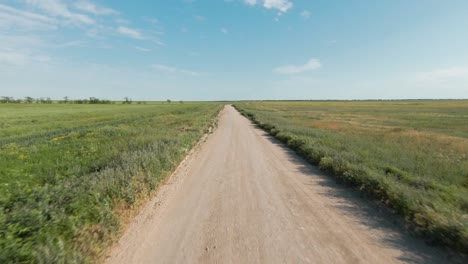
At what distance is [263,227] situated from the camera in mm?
4754

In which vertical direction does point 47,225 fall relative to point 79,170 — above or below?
above

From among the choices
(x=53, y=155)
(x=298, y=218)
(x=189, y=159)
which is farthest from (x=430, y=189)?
(x=53, y=155)

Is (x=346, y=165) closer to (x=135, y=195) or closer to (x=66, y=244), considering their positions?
(x=135, y=195)

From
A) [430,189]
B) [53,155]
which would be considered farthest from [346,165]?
[53,155]

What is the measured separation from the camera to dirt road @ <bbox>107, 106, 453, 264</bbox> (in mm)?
3844

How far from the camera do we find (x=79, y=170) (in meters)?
8.27

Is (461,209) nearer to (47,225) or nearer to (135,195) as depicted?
(135,195)

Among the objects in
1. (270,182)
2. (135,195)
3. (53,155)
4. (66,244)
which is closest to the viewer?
(66,244)

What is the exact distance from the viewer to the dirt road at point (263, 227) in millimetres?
3844

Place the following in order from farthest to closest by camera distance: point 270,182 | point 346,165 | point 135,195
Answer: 1. point 346,165
2. point 270,182
3. point 135,195

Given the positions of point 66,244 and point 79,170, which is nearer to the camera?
point 66,244

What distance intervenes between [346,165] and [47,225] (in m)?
8.16

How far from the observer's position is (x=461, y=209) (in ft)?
16.8

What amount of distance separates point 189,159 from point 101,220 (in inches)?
265
